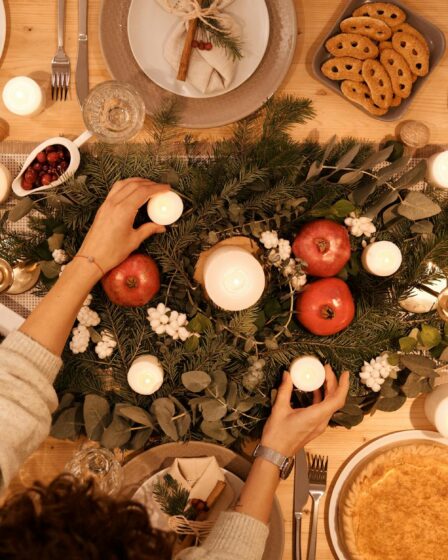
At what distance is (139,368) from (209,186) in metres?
0.33

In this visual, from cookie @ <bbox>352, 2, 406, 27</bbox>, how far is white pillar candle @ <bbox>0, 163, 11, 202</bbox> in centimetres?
71

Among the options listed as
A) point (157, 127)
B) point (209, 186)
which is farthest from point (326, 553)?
point (157, 127)

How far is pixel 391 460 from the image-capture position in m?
1.01

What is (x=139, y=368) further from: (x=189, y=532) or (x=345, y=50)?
(x=345, y=50)

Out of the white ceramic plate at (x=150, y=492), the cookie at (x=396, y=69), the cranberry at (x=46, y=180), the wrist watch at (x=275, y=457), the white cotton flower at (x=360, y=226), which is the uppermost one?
Result: the cookie at (x=396, y=69)

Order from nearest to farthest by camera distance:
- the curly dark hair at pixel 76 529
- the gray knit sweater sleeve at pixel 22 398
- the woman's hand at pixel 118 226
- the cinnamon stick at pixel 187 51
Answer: the curly dark hair at pixel 76 529
the gray knit sweater sleeve at pixel 22 398
the woman's hand at pixel 118 226
the cinnamon stick at pixel 187 51

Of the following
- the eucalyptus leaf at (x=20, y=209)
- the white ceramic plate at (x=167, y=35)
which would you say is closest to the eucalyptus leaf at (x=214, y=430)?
the eucalyptus leaf at (x=20, y=209)

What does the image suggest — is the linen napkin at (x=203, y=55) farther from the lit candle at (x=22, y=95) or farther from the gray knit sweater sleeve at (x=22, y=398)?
the gray knit sweater sleeve at (x=22, y=398)

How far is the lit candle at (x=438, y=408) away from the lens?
96 centimetres

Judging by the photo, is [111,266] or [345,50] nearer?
[111,266]

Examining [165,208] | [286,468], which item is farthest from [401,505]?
[165,208]

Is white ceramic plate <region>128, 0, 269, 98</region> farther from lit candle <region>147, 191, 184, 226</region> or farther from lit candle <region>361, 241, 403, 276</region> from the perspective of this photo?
lit candle <region>361, 241, 403, 276</region>

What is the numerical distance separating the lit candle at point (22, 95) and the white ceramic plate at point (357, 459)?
90 centimetres

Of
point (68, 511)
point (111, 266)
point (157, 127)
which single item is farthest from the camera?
point (157, 127)
